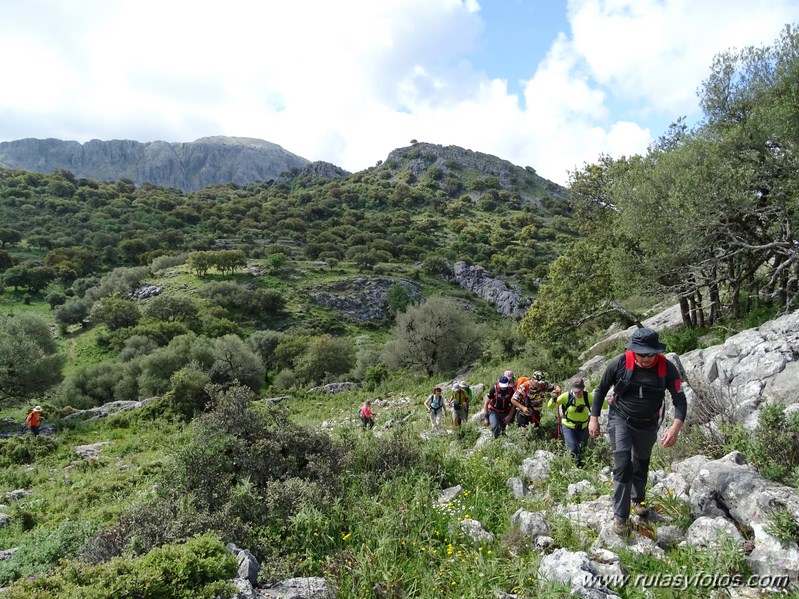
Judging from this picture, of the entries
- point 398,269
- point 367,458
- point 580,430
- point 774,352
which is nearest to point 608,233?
point 774,352

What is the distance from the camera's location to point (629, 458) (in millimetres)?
4898

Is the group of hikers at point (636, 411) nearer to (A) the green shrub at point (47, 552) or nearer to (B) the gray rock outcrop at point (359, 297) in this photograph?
(A) the green shrub at point (47, 552)

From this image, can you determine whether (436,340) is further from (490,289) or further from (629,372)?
(490,289)

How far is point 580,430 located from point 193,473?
6.45 m

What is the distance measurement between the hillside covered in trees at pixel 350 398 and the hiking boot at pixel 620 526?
1.34ft

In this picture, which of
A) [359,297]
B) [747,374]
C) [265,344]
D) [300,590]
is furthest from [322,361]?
[300,590]

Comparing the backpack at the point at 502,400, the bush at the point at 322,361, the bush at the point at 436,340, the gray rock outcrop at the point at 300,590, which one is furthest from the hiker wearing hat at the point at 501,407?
the bush at the point at 322,361

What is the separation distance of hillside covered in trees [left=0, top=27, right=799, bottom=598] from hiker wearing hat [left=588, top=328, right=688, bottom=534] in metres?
0.60

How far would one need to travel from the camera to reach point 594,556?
4332 millimetres

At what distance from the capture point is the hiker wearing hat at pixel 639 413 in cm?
484

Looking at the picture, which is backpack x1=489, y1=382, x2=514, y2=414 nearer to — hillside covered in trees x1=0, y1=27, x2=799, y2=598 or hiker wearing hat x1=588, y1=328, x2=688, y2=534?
hillside covered in trees x1=0, y1=27, x2=799, y2=598

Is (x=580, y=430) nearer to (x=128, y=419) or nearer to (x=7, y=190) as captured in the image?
(x=128, y=419)

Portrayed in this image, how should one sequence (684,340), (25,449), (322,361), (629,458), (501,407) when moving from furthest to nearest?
(322,361), (25,449), (684,340), (501,407), (629,458)

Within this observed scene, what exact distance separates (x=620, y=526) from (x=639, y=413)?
→ 4.13 feet
